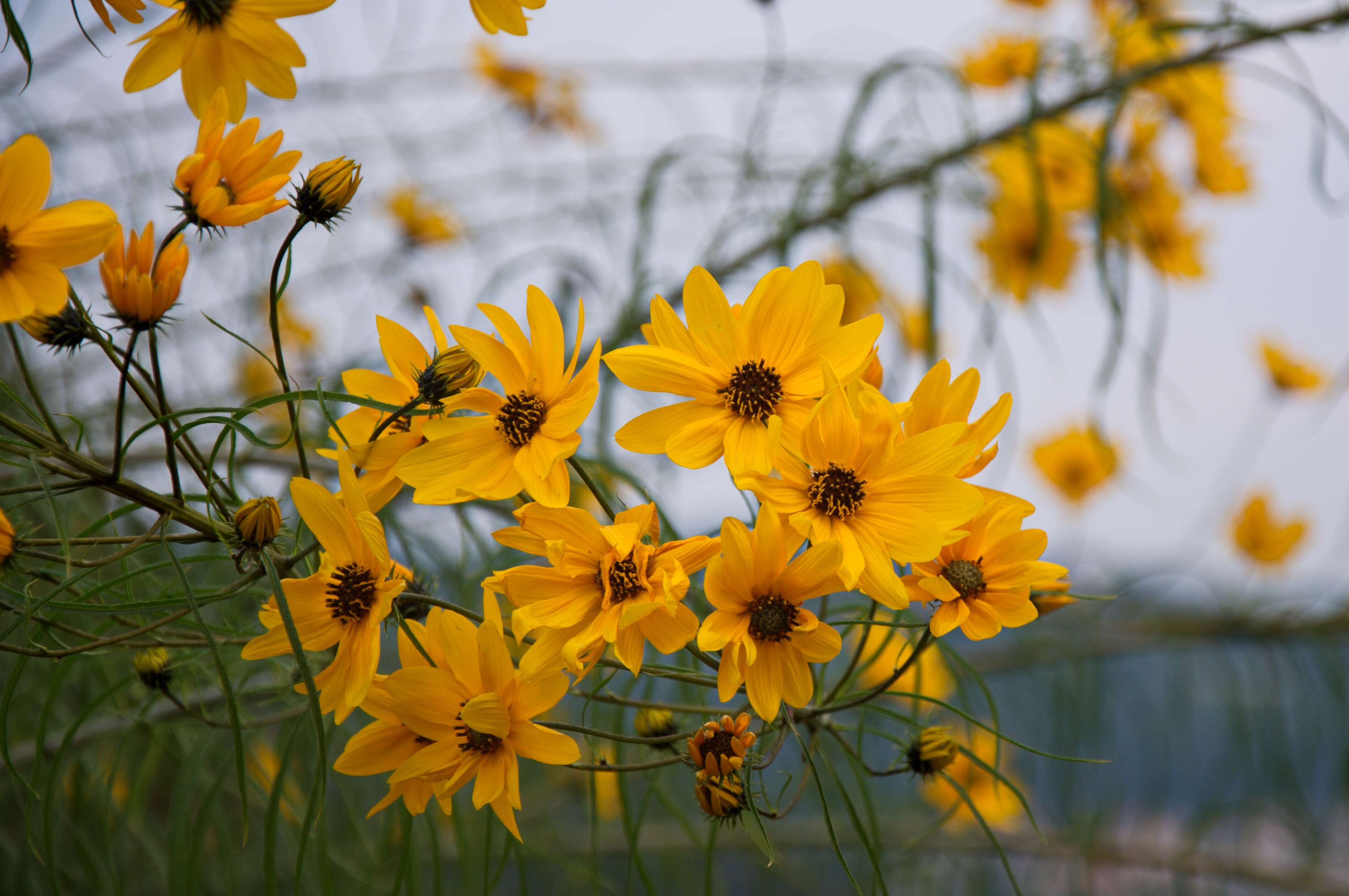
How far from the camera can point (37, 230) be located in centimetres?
19

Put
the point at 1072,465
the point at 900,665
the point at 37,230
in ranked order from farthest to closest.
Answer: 1. the point at 1072,465
2. the point at 900,665
3. the point at 37,230

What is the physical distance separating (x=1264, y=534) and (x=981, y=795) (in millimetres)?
404

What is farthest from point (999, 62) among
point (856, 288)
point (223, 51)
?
point (223, 51)

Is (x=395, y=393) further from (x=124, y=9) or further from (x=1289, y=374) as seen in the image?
(x=1289, y=374)

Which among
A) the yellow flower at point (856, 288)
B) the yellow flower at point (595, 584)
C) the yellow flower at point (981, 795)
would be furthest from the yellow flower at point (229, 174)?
the yellow flower at point (981, 795)

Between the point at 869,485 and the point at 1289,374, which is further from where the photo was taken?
the point at 1289,374

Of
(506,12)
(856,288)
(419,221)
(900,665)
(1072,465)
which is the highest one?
(419,221)

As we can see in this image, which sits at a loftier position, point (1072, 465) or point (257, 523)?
point (1072, 465)

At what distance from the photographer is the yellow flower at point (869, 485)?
198 millimetres

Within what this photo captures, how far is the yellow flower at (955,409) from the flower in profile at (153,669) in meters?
0.24

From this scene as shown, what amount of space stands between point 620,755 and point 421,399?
21 centimetres

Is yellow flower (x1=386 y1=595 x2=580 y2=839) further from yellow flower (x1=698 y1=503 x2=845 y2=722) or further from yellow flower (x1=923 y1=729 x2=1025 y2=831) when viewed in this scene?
yellow flower (x1=923 y1=729 x2=1025 y2=831)

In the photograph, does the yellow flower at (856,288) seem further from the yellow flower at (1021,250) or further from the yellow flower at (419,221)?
the yellow flower at (419,221)

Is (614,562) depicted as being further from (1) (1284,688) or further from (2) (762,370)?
(1) (1284,688)
